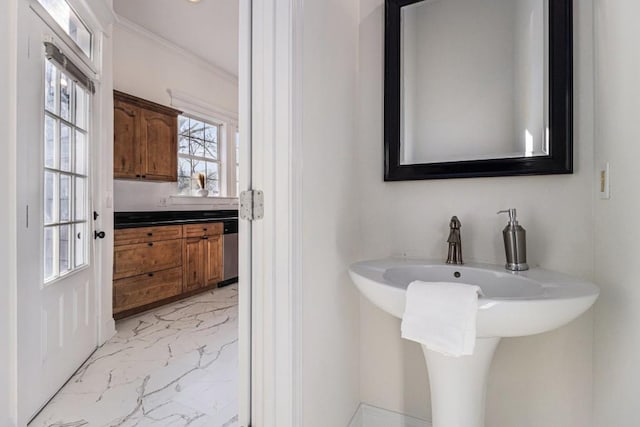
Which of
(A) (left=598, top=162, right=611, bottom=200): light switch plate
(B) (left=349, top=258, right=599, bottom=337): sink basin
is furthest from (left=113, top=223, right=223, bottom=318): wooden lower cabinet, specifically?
(A) (left=598, top=162, right=611, bottom=200): light switch plate

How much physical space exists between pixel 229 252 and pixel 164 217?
42.1 inches

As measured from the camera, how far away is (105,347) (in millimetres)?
2371

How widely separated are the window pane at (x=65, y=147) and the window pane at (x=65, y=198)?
2.5 inches

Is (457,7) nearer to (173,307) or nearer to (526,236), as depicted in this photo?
(526,236)

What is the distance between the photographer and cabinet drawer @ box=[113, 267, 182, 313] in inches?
111

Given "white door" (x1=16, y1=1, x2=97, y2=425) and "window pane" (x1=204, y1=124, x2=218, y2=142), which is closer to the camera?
"white door" (x1=16, y1=1, x2=97, y2=425)

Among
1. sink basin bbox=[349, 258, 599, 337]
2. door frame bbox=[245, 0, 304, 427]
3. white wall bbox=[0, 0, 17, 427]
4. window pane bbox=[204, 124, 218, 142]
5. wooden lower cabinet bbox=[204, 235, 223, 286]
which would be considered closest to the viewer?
sink basin bbox=[349, 258, 599, 337]

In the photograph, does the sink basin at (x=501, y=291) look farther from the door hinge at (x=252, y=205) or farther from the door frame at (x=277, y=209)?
the door hinge at (x=252, y=205)

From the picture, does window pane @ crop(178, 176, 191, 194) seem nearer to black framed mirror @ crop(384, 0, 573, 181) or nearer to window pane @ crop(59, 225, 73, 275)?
window pane @ crop(59, 225, 73, 275)

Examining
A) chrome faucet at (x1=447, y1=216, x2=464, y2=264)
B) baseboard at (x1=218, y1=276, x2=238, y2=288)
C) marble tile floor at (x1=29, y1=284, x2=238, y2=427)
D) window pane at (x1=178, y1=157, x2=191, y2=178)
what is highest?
window pane at (x1=178, y1=157, x2=191, y2=178)

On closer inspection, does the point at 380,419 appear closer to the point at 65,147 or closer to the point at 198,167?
the point at 65,147

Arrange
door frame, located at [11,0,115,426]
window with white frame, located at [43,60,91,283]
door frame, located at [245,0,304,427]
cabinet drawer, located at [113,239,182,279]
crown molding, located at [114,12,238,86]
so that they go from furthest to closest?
1. crown molding, located at [114,12,238,86]
2. cabinet drawer, located at [113,239,182,279]
3. door frame, located at [11,0,115,426]
4. window with white frame, located at [43,60,91,283]
5. door frame, located at [245,0,304,427]

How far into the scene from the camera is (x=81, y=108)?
214 centimetres

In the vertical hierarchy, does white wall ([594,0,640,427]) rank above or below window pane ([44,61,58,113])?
below
